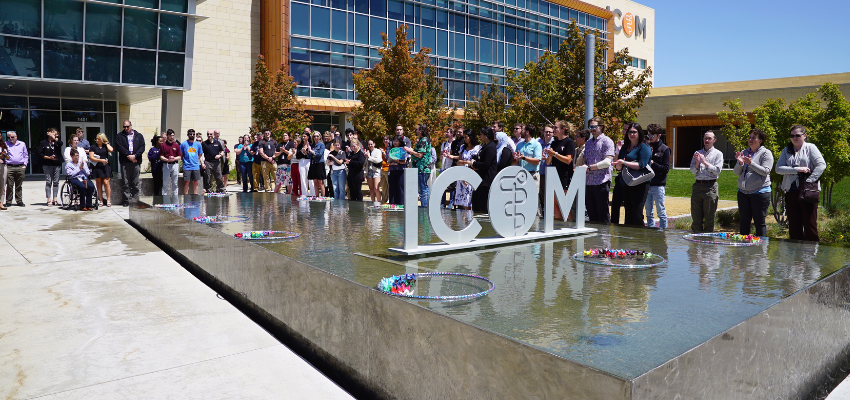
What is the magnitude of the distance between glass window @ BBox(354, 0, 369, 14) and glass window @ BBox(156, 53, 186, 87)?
1176 cm

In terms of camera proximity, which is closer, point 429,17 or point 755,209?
point 755,209

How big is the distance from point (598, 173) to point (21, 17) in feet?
77.9

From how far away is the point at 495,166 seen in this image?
31.1 feet

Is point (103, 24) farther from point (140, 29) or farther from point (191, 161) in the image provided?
point (191, 161)

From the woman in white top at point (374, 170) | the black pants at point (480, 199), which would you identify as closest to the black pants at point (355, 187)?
the woman in white top at point (374, 170)

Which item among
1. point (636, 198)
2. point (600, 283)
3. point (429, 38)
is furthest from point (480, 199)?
point (429, 38)

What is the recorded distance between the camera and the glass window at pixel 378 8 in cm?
3506

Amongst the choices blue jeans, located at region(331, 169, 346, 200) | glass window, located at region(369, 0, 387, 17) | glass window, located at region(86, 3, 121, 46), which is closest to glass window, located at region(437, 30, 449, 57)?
glass window, located at region(369, 0, 387, 17)

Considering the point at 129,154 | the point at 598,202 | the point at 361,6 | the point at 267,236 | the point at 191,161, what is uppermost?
the point at 361,6

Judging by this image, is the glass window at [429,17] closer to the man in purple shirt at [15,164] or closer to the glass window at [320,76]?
the glass window at [320,76]

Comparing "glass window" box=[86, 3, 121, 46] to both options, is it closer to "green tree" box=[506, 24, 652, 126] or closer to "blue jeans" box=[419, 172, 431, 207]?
"green tree" box=[506, 24, 652, 126]

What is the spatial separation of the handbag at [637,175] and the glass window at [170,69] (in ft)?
75.2

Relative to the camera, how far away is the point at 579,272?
13.6ft

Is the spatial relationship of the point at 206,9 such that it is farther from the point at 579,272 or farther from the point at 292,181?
the point at 579,272
